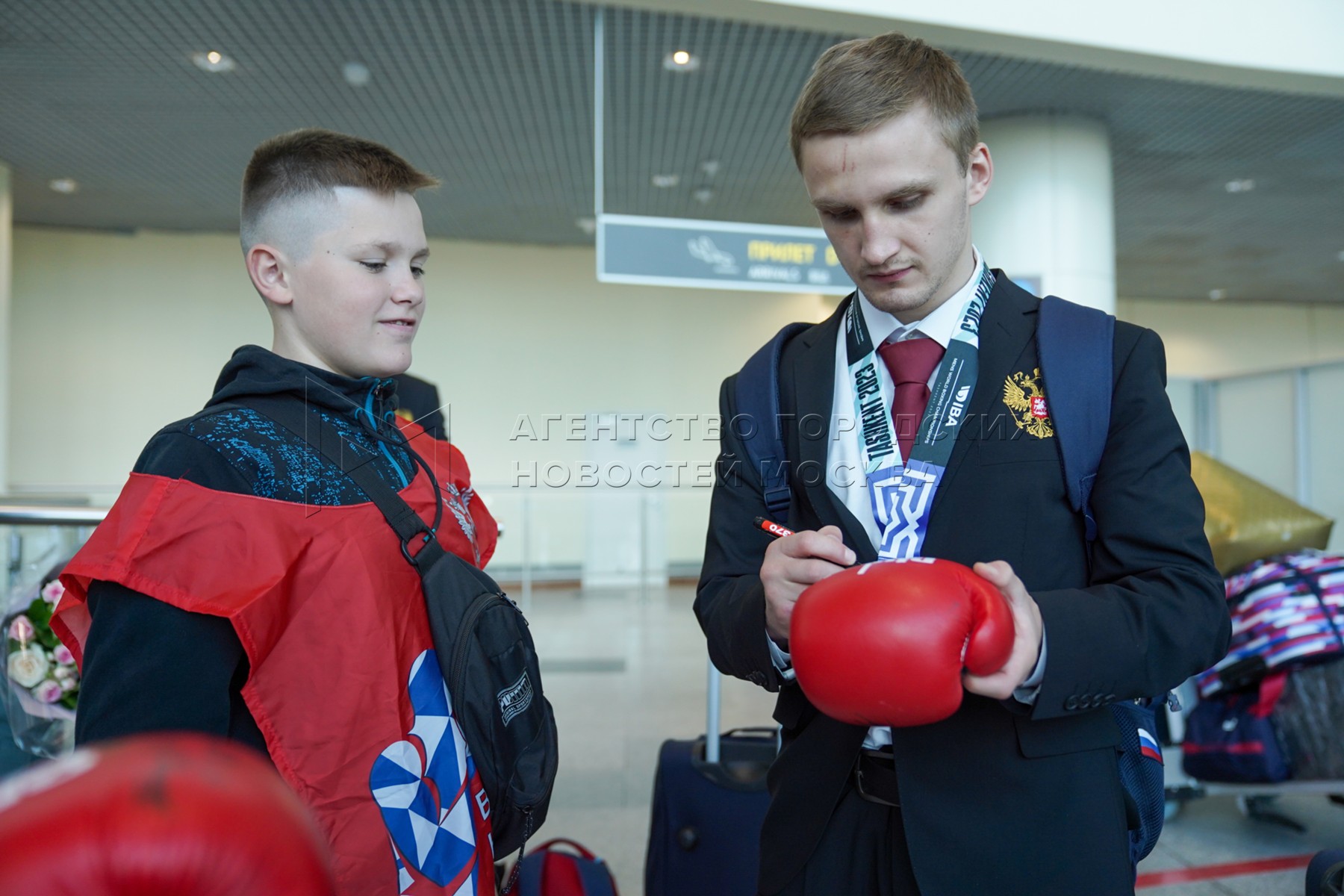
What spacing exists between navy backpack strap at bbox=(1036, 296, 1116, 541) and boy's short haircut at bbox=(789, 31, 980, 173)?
24cm

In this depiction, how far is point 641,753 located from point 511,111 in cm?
405

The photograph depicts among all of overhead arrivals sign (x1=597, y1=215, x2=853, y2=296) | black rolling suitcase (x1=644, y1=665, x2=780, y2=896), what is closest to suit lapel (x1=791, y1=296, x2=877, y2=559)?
black rolling suitcase (x1=644, y1=665, x2=780, y2=896)

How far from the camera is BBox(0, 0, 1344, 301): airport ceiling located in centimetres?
454

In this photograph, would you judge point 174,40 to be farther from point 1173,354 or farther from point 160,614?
point 1173,354

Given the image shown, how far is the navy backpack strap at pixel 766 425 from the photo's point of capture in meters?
1.09

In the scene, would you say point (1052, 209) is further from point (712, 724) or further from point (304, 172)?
point (304, 172)

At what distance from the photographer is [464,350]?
9.52m

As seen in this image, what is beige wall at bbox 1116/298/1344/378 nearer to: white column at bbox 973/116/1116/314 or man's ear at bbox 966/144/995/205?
white column at bbox 973/116/1116/314

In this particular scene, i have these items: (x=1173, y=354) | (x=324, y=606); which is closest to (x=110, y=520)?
(x=324, y=606)

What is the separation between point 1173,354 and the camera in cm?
1238

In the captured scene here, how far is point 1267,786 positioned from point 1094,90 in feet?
13.7

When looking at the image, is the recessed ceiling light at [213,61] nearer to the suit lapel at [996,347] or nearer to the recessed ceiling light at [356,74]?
the recessed ceiling light at [356,74]

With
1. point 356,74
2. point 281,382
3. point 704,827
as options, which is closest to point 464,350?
point 356,74

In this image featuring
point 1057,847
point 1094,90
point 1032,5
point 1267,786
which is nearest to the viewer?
point 1057,847
